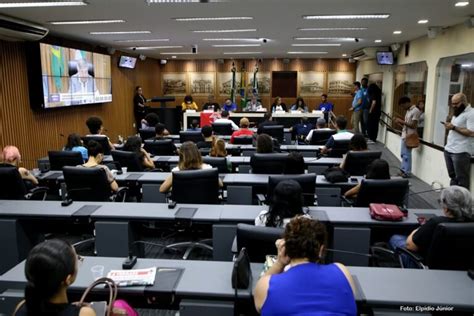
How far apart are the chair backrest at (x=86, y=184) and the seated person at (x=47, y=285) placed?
2460mm

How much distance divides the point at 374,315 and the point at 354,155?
3.17 metres

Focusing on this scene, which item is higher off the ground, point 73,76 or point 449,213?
point 73,76

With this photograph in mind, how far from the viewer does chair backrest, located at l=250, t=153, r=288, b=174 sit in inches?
188

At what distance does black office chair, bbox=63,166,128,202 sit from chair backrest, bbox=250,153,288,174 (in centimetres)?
178

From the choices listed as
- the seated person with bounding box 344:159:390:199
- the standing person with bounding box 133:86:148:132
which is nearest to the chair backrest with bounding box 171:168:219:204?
the seated person with bounding box 344:159:390:199

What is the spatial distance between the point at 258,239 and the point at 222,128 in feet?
21.7

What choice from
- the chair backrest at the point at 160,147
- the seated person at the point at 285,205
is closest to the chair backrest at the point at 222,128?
the chair backrest at the point at 160,147

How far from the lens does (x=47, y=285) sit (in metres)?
1.62

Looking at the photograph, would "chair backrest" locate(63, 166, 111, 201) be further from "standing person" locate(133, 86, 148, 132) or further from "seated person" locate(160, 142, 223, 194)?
"standing person" locate(133, 86, 148, 132)

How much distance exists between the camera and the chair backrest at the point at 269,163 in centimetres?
479

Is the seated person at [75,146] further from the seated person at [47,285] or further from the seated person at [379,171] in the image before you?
the seated person at [47,285]

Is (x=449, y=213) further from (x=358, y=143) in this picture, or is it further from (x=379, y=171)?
(x=358, y=143)

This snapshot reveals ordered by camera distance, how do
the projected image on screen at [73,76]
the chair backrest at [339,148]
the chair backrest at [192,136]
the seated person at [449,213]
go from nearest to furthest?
the seated person at [449,213], the chair backrest at [339,148], the chair backrest at [192,136], the projected image on screen at [73,76]

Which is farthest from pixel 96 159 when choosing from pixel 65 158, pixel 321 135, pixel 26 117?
pixel 321 135
